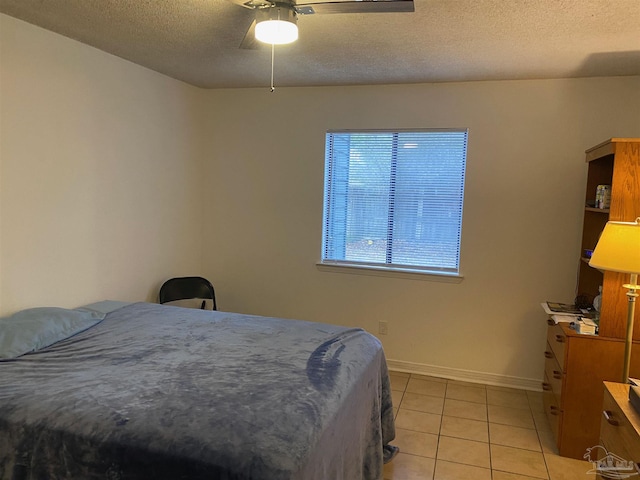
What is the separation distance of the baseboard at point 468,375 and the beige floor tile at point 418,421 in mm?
715

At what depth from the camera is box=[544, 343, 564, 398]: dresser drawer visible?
2796mm

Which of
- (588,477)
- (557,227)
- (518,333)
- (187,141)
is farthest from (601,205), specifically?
(187,141)

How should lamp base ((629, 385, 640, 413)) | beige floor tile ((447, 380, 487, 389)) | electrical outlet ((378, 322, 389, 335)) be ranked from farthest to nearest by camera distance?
1. electrical outlet ((378, 322, 389, 335))
2. beige floor tile ((447, 380, 487, 389))
3. lamp base ((629, 385, 640, 413))

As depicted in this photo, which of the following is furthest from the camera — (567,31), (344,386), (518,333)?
(518,333)

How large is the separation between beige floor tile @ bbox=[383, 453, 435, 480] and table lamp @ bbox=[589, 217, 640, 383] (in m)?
1.10

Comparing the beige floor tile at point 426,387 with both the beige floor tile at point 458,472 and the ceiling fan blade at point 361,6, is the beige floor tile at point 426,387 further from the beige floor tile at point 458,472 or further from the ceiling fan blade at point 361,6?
the ceiling fan blade at point 361,6

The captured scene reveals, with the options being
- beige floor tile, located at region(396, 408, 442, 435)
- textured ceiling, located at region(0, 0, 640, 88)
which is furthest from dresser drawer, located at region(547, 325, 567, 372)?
textured ceiling, located at region(0, 0, 640, 88)

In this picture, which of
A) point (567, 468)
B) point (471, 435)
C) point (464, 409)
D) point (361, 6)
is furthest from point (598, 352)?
point (361, 6)

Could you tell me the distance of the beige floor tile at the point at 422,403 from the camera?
3270mm

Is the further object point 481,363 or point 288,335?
point 481,363

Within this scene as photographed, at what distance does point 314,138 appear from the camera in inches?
159

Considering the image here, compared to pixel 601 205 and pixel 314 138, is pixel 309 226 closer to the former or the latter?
pixel 314 138

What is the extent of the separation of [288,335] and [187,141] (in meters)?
2.28

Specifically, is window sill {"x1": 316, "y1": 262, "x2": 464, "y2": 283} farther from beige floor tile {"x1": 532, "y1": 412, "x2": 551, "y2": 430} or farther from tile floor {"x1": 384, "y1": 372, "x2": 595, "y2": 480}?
beige floor tile {"x1": 532, "y1": 412, "x2": 551, "y2": 430}
